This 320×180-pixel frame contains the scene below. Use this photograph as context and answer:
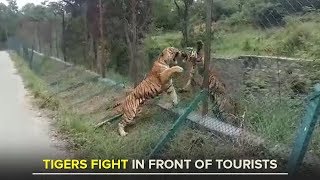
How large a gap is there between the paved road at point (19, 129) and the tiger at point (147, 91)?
522 mm

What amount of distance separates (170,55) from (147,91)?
17.9 inches

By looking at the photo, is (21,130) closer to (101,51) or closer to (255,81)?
(101,51)

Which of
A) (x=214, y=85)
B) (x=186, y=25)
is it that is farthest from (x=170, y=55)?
(x=214, y=85)

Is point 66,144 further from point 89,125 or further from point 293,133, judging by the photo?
point 293,133

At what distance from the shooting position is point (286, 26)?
3.54 metres

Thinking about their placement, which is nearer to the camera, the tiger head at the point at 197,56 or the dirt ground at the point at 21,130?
the dirt ground at the point at 21,130

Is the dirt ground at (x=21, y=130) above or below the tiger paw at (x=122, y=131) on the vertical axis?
above

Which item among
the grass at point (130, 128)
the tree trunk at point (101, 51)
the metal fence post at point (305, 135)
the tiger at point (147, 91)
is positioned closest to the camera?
the metal fence post at point (305, 135)

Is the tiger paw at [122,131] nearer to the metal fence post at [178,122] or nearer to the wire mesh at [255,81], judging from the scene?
the wire mesh at [255,81]

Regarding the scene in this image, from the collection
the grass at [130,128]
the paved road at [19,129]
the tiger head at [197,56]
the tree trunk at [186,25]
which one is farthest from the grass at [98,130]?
the tree trunk at [186,25]

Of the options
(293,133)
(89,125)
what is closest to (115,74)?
(89,125)

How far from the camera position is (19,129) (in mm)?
2904

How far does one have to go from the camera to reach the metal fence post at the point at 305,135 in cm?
256

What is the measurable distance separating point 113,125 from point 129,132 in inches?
6.6
